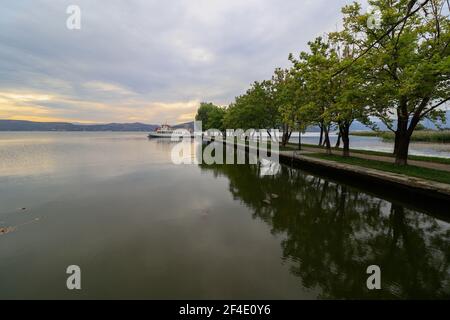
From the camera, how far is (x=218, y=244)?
242 inches

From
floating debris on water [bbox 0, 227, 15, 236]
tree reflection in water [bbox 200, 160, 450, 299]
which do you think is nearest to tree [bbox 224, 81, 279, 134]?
tree reflection in water [bbox 200, 160, 450, 299]

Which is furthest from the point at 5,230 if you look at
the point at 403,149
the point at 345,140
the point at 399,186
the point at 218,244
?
the point at 345,140

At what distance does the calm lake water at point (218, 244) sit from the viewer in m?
4.36

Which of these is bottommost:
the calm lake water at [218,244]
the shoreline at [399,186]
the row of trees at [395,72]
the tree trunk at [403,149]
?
the calm lake water at [218,244]

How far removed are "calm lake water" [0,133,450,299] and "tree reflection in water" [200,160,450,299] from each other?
0.10 ft

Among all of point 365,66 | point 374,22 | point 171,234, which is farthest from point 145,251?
point 374,22

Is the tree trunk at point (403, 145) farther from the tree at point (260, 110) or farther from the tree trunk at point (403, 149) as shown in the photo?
the tree at point (260, 110)

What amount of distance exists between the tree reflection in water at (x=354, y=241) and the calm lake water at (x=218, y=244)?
3 cm

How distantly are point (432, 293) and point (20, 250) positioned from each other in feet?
31.7

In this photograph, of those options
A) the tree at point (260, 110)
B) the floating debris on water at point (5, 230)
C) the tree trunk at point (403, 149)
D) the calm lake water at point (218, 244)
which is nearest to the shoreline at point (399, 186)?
the calm lake water at point (218, 244)

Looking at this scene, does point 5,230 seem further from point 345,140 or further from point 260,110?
point 260,110

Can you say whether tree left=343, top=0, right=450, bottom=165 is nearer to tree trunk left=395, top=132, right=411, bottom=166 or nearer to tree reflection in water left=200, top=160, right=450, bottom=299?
tree trunk left=395, top=132, right=411, bottom=166
